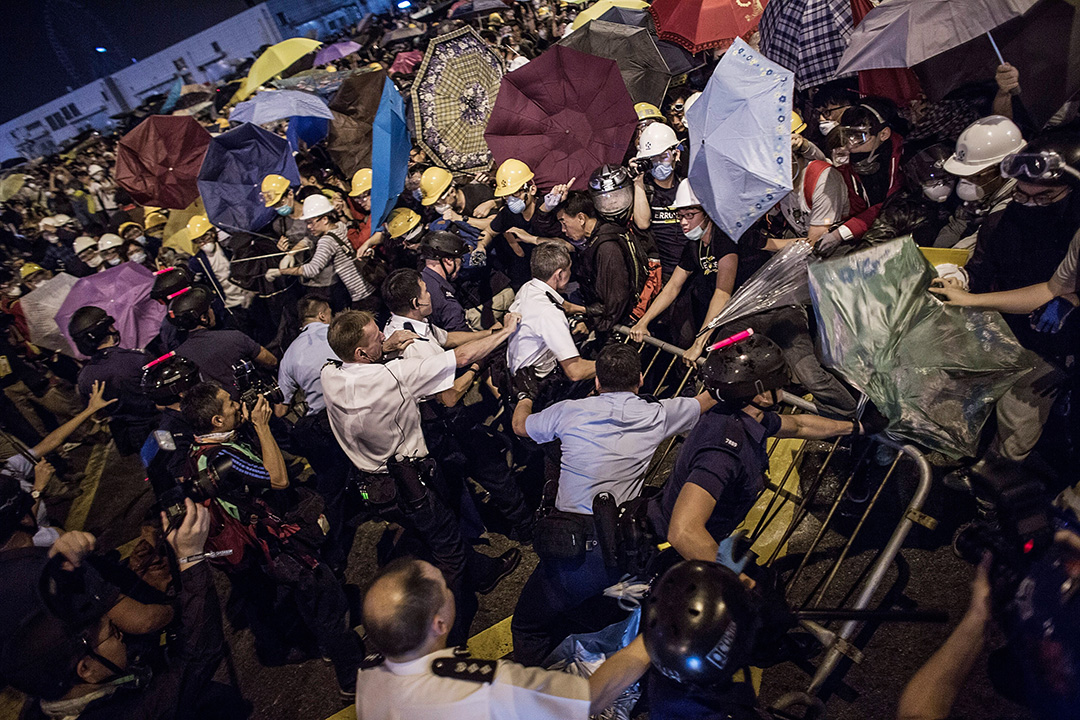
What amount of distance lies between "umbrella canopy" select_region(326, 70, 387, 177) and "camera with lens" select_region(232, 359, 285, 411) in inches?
229

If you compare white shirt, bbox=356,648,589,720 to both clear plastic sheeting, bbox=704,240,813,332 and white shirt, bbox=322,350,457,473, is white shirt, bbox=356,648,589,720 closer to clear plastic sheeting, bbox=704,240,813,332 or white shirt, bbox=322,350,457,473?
white shirt, bbox=322,350,457,473

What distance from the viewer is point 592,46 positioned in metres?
8.66

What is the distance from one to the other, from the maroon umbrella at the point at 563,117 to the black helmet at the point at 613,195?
3.62 feet

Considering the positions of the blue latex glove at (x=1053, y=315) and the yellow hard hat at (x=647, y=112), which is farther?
the yellow hard hat at (x=647, y=112)

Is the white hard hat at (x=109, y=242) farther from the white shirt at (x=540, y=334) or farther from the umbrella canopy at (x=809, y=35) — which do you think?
the umbrella canopy at (x=809, y=35)

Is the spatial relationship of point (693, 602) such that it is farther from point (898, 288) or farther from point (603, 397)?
point (898, 288)

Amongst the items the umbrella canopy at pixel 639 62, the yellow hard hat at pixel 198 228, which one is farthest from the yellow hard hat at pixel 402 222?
the yellow hard hat at pixel 198 228

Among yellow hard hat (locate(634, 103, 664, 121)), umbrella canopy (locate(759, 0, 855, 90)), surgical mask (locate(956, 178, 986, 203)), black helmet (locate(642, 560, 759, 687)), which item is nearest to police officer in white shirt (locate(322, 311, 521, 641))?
black helmet (locate(642, 560, 759, 687))

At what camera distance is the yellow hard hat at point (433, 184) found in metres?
7.61

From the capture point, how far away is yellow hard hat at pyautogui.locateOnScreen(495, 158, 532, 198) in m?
6.68

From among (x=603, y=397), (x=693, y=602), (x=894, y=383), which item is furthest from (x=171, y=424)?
(x=894, y=383)

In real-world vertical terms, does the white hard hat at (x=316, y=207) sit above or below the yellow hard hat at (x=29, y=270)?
below

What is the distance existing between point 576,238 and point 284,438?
12.9ft

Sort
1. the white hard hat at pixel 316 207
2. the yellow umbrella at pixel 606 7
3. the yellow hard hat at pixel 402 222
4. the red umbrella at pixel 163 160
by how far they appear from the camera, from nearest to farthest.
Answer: the yellow hard hat at pixel 402 222 → the white hard hat at pixel 316 207 → the yellow umbrella at pixel 606 7 → the red umbrella at pixel 163 160
